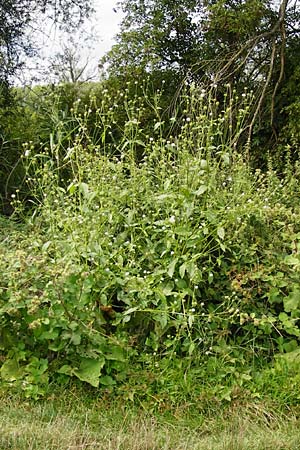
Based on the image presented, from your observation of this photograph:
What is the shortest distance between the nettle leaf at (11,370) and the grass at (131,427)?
0.13 meters

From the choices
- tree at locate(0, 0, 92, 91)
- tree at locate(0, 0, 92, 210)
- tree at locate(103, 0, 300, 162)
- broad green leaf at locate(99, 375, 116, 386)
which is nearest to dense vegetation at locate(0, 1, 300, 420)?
broad green leaf at locate(99, 375, 116, 386)

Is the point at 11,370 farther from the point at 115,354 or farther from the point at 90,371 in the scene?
the point at 115,354

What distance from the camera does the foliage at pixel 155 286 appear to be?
2262 mm

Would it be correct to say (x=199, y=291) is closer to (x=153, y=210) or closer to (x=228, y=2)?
(x=153, y=210)

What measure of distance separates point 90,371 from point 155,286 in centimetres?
53

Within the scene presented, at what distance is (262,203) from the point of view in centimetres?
296

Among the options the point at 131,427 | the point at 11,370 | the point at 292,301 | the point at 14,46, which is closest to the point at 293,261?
the point at 292,301

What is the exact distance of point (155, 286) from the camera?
8.20 ft

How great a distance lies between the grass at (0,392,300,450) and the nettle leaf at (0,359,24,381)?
129 mm

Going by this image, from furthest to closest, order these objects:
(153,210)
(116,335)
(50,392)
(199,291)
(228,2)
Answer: (228,2), (153,210), (199,291), (116,335), (50,392)

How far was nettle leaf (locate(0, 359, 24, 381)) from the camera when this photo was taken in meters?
2.26

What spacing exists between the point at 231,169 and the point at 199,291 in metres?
0.99

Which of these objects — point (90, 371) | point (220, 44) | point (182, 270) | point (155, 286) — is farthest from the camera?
point (220, 44)

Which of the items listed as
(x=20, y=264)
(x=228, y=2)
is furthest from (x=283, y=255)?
(x=228, y=2)
